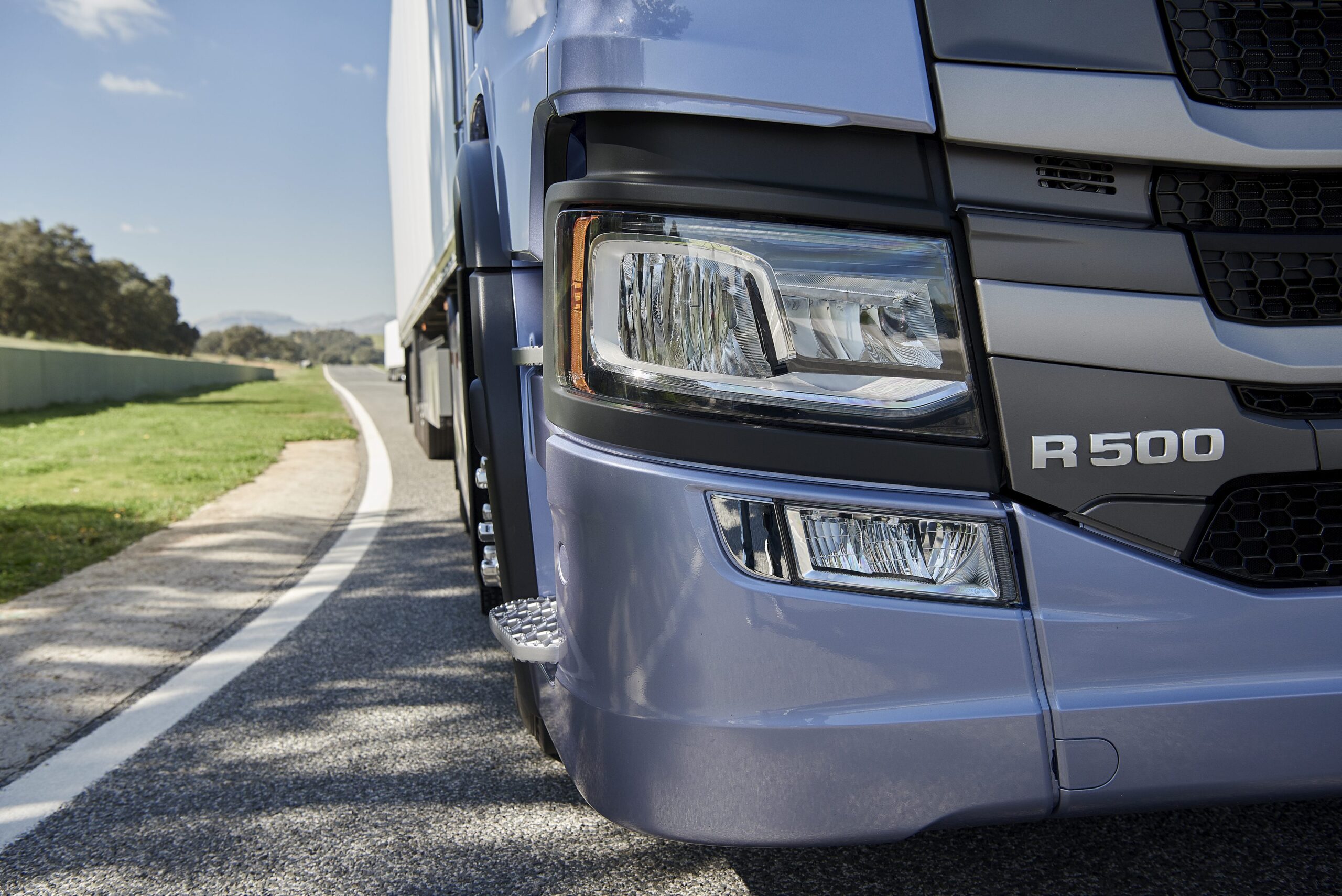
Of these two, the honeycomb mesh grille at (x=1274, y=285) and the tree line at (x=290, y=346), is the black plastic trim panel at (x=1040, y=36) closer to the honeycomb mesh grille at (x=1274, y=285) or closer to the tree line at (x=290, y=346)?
the honeycomb mesh grille at (x=1274, y=285)

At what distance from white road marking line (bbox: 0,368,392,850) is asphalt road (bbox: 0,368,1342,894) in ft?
0.27

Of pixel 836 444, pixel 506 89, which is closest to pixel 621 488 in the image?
pixel 836 444

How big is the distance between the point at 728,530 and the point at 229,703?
98.7 inches

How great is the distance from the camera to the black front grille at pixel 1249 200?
4.46 ft

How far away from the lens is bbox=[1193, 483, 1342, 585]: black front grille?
1.36m

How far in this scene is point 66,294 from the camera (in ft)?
232

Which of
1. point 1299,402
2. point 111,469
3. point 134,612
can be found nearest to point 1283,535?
point 1299,402

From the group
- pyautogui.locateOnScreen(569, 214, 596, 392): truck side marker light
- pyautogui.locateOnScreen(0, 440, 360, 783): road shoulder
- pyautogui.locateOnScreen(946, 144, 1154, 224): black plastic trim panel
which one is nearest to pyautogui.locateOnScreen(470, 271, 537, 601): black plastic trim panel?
pyautogui.locateOnScreen(569, 214, 596, 392): truck side marker light

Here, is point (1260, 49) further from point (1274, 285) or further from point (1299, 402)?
point (1299, 402)

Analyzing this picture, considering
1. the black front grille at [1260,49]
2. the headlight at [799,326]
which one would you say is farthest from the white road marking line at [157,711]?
the black front grille at [1260,49]

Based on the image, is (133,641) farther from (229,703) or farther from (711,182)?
(711,182)

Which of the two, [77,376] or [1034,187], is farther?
[77,376]

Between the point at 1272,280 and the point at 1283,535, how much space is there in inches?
14.6

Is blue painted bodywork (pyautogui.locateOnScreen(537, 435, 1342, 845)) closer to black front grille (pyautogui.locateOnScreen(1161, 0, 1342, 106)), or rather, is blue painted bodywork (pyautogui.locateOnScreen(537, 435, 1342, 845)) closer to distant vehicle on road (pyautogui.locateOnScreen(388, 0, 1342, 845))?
distant vehicle on road (pyautogui.locateOnScreen(388, 0, 1342, 845))
